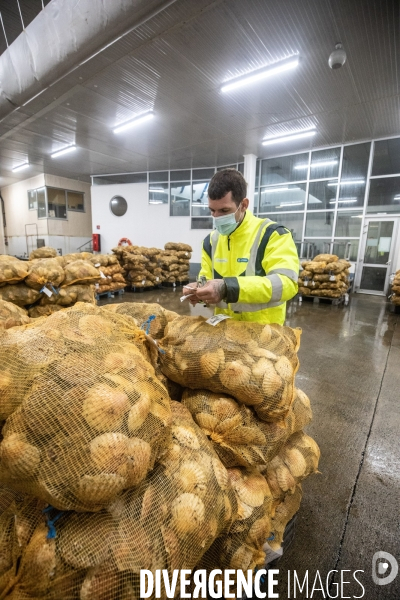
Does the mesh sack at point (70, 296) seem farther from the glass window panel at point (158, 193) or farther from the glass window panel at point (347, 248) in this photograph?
the glass window panel at point (158, 193)

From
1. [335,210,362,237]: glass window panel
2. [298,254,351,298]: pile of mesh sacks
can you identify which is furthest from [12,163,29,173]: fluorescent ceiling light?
[335,210,362,237]: glass window panel

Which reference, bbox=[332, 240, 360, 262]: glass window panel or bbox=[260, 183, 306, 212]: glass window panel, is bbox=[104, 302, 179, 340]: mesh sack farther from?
bbox=[260, 183, 306, 212]: glass window panel

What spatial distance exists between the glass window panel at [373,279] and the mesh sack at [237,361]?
9.10m

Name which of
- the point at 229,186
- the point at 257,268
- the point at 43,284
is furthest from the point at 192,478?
the point at 43,284

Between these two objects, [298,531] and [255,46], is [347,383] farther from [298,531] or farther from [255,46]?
[255,46]

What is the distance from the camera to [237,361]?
3.81 feet

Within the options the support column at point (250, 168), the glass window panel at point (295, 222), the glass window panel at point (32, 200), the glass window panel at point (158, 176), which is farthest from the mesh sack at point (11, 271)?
the glass window panel at point (32, 200)

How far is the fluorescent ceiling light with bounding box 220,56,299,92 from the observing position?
5000 millimetres

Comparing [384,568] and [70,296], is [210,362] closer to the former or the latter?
[384,568]

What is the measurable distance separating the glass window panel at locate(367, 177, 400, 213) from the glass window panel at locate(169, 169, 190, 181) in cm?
694

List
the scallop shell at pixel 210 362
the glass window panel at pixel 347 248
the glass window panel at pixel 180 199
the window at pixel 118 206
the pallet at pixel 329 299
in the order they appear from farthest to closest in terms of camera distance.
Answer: the window at pixel 118 206 → the glass window panel at pixel 180 199 → the glass window panel at pixel 347 248 → the pallet at pixel 329 299 → the scallop shell at pixel 210 362

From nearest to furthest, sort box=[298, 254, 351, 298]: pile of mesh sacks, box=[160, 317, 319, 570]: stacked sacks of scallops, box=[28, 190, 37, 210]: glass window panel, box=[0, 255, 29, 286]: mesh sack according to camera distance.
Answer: box=[160, 317, 319, 570]: stacked sacks of scallops
box=[0, 255, 29, 286]: mesh sack
box=[298, 254, 351, 298]: pile of mesh sacks
box=[28, 190, 37, 210]: glass window panel

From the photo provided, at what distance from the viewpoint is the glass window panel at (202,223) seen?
1142 cm

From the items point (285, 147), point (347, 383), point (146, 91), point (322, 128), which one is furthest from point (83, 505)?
point (285, 147)
